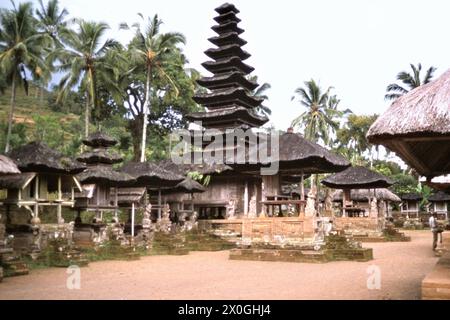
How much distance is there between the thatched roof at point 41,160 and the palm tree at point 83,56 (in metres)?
14.3

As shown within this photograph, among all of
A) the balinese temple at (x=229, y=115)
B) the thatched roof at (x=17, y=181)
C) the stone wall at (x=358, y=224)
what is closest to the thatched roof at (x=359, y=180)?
the stone wall at (x=358, y=224)

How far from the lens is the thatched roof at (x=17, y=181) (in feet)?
52.1

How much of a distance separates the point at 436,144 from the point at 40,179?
14332 mm

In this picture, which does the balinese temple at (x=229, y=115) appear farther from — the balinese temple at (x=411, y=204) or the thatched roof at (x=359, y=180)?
the balinese temple at (x=411, y=204)

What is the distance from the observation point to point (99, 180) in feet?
68.3

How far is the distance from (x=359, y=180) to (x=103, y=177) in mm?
14791

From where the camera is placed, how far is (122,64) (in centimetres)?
3525

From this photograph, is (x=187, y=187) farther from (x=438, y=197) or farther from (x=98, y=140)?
(x=438, y=197)

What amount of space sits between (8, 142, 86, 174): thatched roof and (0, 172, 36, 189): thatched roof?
287 millimetres

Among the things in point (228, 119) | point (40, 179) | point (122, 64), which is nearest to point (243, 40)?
point (228, 119)

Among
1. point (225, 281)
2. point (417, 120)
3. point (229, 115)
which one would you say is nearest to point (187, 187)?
point (229, 115)

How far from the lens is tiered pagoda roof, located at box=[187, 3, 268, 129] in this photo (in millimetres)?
30312

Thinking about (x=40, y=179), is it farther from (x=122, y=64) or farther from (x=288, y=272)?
(x=122, y=64)

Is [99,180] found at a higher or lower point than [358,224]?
higher
